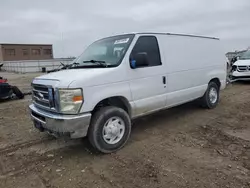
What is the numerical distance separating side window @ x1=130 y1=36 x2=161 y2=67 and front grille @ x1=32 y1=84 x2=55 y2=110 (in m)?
1.68

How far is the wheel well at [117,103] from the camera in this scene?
3809 mm

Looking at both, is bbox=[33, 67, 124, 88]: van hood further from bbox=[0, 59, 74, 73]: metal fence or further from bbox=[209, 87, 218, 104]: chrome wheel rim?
bbox=[0, 59, 74, 73]: metal fence

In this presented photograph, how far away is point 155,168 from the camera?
3.21 metres

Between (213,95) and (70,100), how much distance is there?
455 centimetres

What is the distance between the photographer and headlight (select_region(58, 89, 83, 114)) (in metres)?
3.23

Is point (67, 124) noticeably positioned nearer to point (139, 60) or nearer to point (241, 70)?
point (139, 60)

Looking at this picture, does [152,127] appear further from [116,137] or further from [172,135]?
[116,137]

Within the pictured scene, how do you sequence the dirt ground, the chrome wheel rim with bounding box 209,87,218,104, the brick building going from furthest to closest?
the brick building < the chrome wheel rim with bounding box 209,87,218,104 < the dirt ground

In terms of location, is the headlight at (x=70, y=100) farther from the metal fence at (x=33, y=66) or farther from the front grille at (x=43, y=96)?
the metal fence at (x=33, y=66)

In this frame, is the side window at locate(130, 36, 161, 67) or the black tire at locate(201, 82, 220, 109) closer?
the side window at locate(130, 36, 161, 67)

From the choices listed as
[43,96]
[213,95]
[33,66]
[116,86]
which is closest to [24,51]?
[33,66]

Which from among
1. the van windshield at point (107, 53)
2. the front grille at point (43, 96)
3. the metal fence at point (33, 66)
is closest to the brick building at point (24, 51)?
the metal fence at point (33, 66)

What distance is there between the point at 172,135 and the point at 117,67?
184 centimetres

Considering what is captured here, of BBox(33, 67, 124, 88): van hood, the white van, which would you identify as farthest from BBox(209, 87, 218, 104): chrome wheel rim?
BBox(33, 67, 124, 88): van hood
